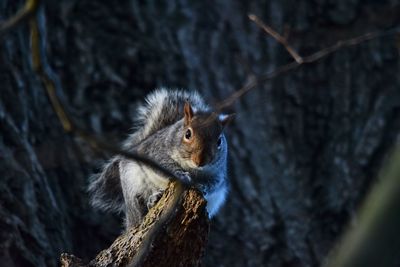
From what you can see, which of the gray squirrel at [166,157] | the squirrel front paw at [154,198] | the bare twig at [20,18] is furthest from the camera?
the gray squirrel at [166,157]

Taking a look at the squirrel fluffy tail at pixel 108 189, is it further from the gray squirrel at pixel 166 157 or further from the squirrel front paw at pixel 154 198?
the squirrel front paw at pixel 154 198

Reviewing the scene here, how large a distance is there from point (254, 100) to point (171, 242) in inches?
50.9

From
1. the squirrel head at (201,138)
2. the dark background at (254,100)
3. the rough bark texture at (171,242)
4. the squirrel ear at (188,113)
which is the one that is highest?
the dark background at (254,100)

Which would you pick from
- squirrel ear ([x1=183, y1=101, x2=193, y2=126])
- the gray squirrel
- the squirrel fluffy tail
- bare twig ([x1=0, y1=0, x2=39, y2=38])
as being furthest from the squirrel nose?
bare twig ([x1=0, y1=0, x2=39, y2=38])

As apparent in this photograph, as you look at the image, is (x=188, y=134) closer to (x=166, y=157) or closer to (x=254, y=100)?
(x=166, y=157)

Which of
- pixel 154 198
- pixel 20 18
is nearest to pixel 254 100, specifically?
pixel 154 198

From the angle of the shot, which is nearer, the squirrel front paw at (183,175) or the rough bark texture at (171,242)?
the rough bark texture at (171,242)

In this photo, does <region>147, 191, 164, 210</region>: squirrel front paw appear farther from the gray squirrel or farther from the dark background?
the dark background

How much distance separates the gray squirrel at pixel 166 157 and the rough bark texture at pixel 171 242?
40 centimetres

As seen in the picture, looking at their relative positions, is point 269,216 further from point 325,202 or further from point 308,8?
point 308,8

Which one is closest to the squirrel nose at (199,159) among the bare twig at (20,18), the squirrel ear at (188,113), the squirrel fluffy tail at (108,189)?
the squirrel ear at (188,113)

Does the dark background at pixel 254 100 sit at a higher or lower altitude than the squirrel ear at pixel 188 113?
higher

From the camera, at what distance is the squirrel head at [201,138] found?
9.05 feet

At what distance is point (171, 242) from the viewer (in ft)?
7.13
